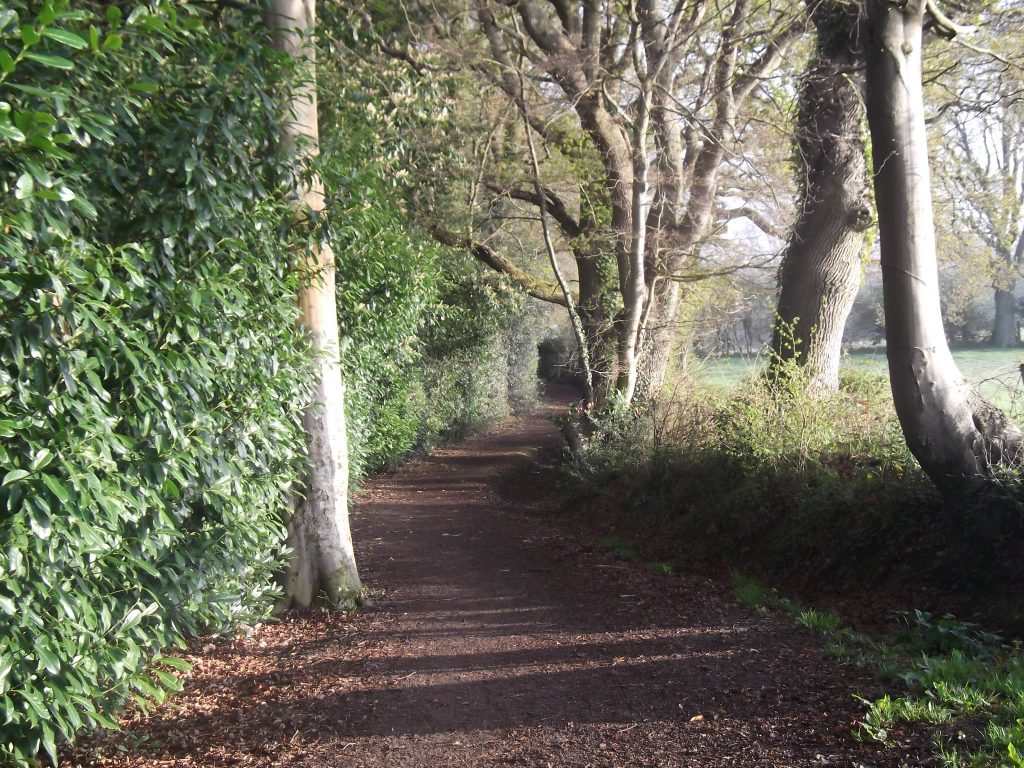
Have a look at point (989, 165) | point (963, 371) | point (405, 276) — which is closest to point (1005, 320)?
point (989, 165)

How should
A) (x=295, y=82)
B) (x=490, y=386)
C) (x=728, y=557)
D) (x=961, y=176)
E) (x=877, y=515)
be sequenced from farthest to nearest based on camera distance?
(x=490, y=386) → (x=961, y=176) → (x=728, y=557) → (x=877, y=515) → (x=295, y=82)

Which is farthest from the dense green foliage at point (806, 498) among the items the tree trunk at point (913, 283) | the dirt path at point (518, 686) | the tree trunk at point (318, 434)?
the tree trunk at point (318, 434)

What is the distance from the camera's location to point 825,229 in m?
10.8

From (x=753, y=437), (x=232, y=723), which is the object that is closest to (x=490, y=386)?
(x=753, y=437)

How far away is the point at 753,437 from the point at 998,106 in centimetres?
546

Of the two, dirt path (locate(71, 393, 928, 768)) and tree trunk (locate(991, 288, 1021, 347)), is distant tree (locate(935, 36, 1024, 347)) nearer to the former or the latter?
tree trunk (locate(991, 288, 1021, 347))

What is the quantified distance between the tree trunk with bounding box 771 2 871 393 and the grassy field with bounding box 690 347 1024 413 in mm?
471

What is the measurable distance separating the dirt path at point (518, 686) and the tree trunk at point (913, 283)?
93.6 inches

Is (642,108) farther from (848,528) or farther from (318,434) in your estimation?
(318,434)

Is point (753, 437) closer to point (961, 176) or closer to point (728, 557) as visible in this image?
point (728, 557)

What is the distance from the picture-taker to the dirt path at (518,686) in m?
4.14

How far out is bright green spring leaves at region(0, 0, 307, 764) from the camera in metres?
3.20

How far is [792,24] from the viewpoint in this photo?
10578 millimetres

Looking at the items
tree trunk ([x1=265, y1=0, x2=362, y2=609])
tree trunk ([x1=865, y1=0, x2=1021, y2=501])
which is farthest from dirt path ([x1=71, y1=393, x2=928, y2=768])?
tree trunk ([x1=865, y1=0, x2=1021, y2=501])
